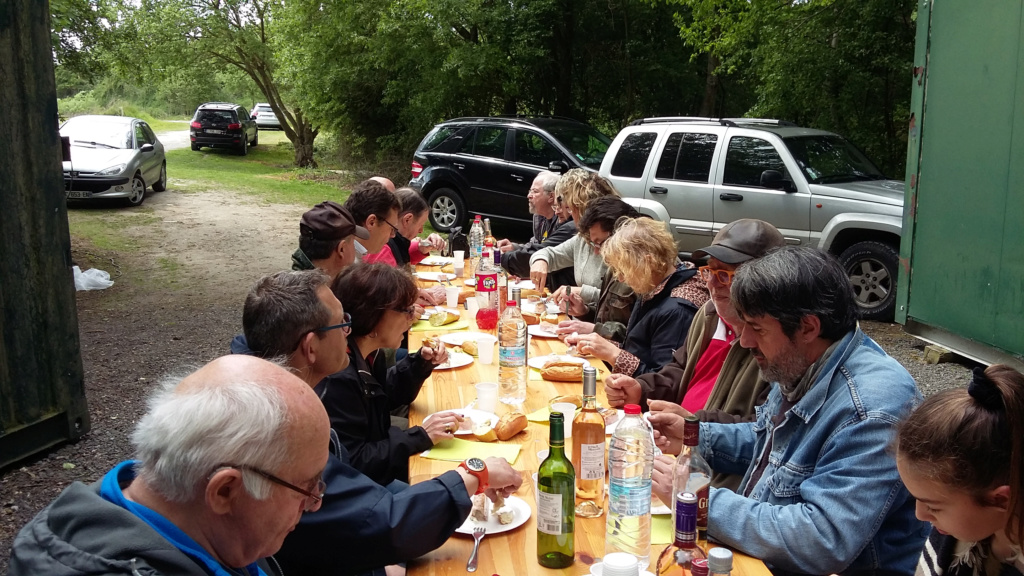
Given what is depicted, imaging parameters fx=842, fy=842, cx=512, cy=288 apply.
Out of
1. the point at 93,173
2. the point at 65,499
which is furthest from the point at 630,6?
the point at 65,499

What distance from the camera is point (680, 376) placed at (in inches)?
154

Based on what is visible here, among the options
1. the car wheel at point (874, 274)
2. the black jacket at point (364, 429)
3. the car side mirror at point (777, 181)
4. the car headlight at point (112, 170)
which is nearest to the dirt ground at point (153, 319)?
the car wheel at point (874, 274)

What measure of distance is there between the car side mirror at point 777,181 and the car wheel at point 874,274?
90 cm

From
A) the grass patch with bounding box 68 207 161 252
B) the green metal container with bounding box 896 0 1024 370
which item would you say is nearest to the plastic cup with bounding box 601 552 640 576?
the green metal container with bounding box 896 0 1024 370

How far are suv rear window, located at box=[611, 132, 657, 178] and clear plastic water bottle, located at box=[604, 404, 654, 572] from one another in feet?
26.1

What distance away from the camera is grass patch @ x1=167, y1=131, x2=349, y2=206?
19391mm

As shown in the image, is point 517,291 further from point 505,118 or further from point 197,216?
point 197,216

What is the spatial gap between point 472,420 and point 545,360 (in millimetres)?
958

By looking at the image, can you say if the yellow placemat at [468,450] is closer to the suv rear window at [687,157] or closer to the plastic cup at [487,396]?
the plastic cup at [487,396]

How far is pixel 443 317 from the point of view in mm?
5141

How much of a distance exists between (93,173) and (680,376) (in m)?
13.9

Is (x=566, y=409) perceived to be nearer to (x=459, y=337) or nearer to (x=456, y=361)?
(x=456, y=361)

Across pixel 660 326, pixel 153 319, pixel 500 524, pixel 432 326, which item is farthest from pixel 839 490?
pixel 153 319

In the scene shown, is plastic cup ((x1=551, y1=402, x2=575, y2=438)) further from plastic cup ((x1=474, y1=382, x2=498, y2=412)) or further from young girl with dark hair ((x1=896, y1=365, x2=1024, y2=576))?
young girl with dark hair ((x1=896, y1=365, x2=1024, y2=576))
